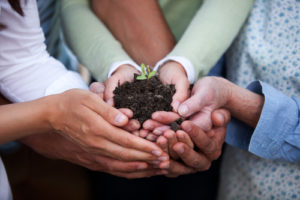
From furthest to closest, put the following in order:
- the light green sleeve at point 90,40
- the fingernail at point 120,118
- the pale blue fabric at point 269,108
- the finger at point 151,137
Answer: the light green sleeve at point 90,40 < the pale blue fabric at point 269,108 < the finger at point 151,137 < the fingernail at point 120,118

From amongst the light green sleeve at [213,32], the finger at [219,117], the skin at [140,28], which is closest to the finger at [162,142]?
the finger at [219,117]

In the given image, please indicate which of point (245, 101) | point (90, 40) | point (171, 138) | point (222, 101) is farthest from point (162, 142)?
point (90, 40)

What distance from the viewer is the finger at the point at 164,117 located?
109cm

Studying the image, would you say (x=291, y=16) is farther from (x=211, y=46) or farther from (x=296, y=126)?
(x=296, y=126)

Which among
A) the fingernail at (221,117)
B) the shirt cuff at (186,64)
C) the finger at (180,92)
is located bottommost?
the fingernail at (221,117)

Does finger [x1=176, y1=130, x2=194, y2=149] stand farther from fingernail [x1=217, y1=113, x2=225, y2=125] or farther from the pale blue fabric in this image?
the pale blue fabric

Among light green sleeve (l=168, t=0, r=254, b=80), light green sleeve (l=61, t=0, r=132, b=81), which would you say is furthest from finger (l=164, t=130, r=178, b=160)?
light green sleeve (l=61, t=0, r=132, b=81)

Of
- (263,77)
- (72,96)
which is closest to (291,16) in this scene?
(263,77)

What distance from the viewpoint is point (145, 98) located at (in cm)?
119

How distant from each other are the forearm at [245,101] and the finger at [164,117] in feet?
1.10

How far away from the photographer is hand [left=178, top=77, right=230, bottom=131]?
44.4 inches

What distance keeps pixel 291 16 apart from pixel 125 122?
101 centimetres

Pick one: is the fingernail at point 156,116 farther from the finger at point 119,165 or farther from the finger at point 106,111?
the finger at point 119,165

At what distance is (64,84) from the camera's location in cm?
136
